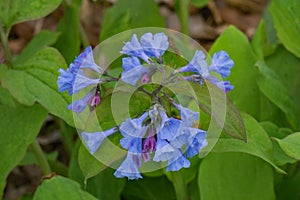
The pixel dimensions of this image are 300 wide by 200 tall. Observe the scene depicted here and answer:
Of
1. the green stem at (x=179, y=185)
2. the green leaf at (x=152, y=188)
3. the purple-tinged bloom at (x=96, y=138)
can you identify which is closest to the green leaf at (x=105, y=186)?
the green leaf at (x=152, y=188)

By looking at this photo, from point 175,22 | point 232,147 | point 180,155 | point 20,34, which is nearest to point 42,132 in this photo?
point 20,34

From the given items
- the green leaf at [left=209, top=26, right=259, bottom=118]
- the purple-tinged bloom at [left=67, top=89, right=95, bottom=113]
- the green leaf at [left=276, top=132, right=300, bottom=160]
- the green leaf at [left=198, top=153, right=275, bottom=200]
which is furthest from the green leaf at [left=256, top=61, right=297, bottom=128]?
the purple-tinged bloom at [left=67, top=89, right=95, bottom=113]

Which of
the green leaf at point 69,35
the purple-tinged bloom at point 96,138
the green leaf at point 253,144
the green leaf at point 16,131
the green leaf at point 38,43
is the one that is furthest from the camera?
the green leaf at point 69,35

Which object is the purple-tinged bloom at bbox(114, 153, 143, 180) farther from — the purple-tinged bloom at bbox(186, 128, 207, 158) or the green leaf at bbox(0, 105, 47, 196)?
the green leaf at bbox(0, 105, 47, 196)

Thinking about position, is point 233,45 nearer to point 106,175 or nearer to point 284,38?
point 284,38

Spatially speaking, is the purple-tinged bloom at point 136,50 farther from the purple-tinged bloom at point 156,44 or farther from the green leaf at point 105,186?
the green leaf at point 105,186

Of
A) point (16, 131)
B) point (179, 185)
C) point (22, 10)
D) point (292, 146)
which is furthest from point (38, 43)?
point (292, 146)

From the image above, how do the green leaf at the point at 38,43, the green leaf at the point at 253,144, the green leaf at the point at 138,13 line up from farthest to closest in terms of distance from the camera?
1. the green leaf at the point at 138,13
2. the green leaf at the point at 38,43
3. the green leaf at the point at 253,144
